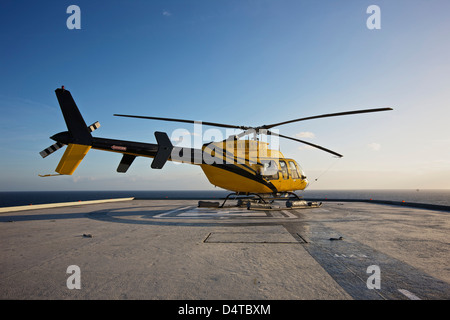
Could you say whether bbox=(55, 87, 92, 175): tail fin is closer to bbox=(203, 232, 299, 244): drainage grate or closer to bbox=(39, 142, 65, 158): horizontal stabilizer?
bbox=(39, 142, 65, 158): horizontal stabilizer

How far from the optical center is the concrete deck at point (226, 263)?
3.36m

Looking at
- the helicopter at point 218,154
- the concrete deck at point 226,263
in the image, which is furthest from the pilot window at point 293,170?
the concrete deck at point 226,263

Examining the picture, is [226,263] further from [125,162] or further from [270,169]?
[270,169]

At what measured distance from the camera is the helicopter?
31.6ft

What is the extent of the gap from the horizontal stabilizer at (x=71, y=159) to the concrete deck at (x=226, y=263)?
269cm

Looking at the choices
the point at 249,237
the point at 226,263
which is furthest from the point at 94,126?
the point at 226,263

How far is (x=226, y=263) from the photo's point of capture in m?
4.50

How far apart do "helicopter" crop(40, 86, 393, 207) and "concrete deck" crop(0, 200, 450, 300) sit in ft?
12.3

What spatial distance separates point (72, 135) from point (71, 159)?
1.02 meters

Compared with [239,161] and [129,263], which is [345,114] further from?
[129,263]

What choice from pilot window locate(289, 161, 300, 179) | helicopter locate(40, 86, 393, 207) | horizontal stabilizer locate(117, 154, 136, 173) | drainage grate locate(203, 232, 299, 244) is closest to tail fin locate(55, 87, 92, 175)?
helicopter locate(40, 86, 393, 207)

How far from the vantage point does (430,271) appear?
4.13 meters
